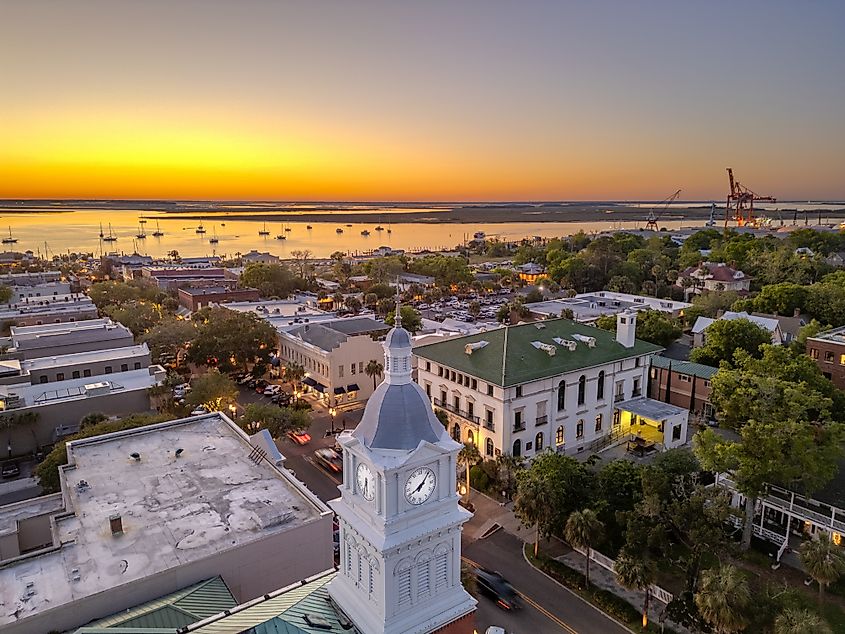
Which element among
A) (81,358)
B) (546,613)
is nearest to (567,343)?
(546,613)

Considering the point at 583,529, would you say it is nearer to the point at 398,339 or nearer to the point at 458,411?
the point at 398,339

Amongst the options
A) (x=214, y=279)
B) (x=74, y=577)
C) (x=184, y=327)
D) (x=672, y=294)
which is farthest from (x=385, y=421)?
(x=214, y=279)

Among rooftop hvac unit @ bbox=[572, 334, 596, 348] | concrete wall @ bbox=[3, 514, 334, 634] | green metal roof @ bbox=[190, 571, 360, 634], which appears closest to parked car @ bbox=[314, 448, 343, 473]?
concrete wall @ bbox=[3, 514, 334, 634]

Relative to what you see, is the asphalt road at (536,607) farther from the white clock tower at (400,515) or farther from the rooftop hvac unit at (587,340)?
the rooftop hvac unit at (587,340)

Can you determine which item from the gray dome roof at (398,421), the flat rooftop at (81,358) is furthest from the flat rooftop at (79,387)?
the gray dome roof at (398,421)

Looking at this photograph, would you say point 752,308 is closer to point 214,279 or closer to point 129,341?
point 129,341

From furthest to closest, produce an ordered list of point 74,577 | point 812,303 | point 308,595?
1. point 812,303
2. point 74,577
3. point 308,595
